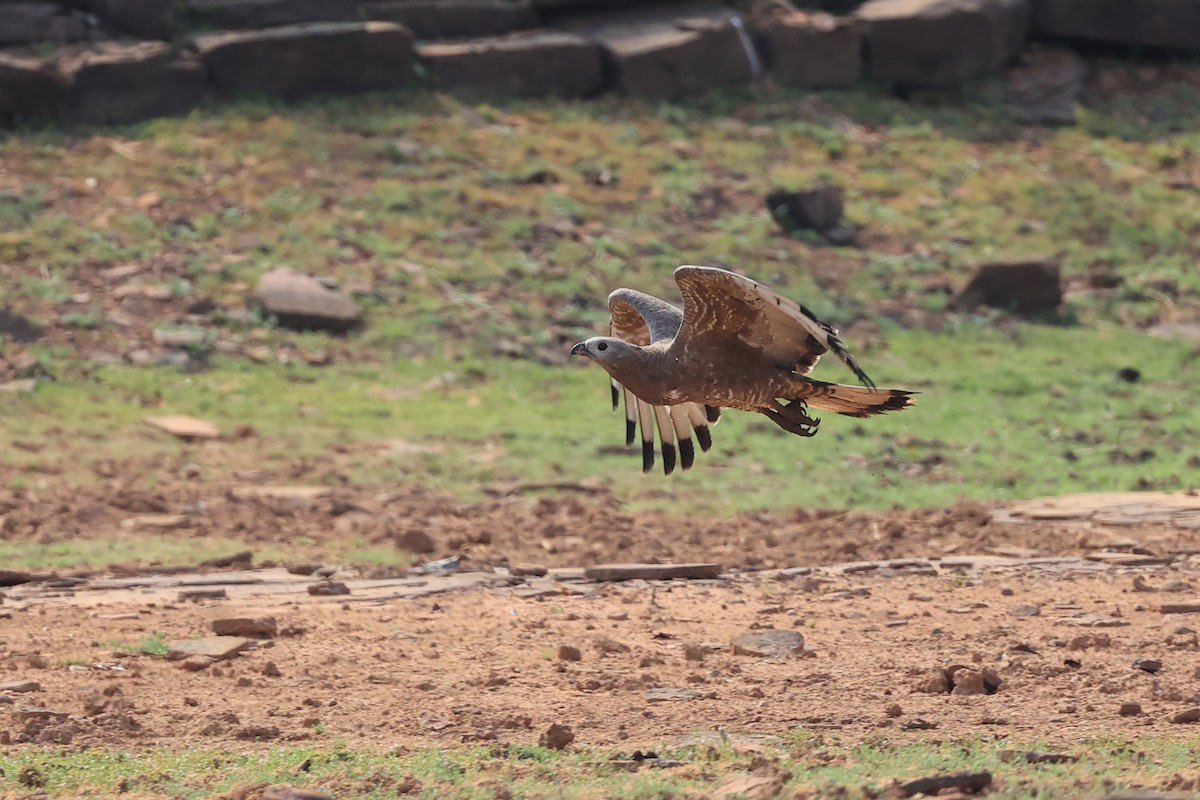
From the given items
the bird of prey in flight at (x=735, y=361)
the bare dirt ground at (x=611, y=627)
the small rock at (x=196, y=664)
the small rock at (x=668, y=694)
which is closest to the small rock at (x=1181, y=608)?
the bare dirt ground at (x=611, y=627)

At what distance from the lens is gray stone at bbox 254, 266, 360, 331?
1611cm

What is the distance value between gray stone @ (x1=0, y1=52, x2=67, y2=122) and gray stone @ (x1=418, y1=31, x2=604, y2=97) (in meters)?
4.64

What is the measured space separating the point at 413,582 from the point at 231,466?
368 centimetres

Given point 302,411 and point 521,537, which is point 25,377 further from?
point 521,537

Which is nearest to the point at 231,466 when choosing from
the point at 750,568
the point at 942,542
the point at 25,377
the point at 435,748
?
the point at 25,377

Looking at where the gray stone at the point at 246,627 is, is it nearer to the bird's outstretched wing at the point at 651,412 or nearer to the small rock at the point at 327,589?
the small rock at the point at 327,589

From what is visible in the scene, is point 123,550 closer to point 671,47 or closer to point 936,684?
point 936,684

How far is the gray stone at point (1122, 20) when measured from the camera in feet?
77.6

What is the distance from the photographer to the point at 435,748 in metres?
6.37

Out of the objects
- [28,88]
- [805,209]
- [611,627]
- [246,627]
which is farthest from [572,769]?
[28,88]

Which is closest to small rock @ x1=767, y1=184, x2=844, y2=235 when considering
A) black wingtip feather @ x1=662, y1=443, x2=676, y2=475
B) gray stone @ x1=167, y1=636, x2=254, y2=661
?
black wingtip feather @ x1=662, y1=443, x2=676, y2=475

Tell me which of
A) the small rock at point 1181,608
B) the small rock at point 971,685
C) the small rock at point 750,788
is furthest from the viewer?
the small rock at point 1181,608

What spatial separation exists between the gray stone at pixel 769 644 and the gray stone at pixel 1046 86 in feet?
53.4

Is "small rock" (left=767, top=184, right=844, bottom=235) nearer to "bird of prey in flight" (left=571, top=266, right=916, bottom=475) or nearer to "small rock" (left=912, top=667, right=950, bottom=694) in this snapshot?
"bird of prey in flight" (left=571, top=266, right=916, bottom=475)
